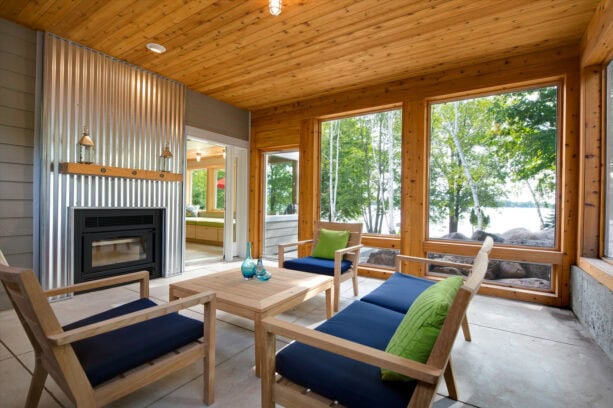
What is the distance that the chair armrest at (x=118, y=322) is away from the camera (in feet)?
3.60

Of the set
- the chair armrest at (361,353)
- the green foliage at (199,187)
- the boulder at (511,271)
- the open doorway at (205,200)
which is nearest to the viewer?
the chair armrest at (361,353)

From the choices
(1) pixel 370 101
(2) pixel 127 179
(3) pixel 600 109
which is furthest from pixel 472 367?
(2) pixel 127 179

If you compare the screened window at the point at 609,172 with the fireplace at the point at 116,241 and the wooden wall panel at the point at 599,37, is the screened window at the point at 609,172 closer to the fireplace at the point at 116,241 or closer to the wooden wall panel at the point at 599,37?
the wooden wall panel at the point at 599,37

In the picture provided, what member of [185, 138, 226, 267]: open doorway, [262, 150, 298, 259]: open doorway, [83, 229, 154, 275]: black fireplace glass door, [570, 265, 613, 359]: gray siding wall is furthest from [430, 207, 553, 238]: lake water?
[185, 138, 226, 267]: open doorway

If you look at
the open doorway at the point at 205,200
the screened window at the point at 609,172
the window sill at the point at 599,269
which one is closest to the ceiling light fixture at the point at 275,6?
the screened window at the point at 609,172

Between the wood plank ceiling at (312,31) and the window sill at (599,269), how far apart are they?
2.19 meters

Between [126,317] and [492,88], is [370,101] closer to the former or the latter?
[492,88]

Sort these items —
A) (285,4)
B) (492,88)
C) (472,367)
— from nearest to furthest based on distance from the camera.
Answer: (472,367) → (285,4) → (492,88)

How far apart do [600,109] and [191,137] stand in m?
4.92

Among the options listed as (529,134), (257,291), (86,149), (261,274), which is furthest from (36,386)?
(529,134)

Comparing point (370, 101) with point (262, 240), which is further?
point (262, 240)

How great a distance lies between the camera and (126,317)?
128 centimetres

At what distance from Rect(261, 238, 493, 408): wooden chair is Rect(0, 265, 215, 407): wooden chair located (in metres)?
0.48

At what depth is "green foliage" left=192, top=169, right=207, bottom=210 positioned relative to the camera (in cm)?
923
